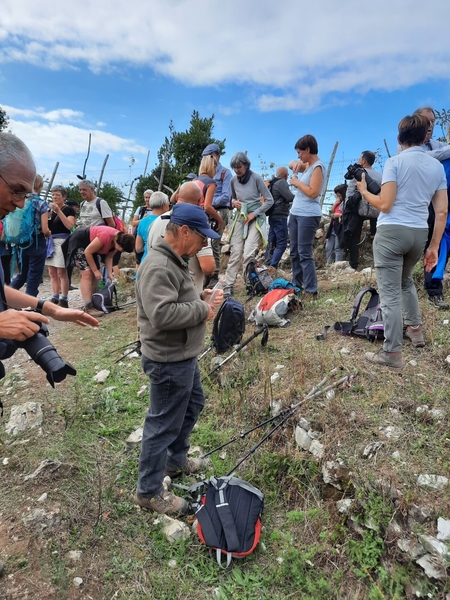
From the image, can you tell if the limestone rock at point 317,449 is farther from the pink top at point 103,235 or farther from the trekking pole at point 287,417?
the pink top at point 103,235

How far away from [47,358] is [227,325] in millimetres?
2421

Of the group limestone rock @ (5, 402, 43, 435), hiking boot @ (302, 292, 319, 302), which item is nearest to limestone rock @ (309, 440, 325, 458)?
limestone rock @ (5, 402, 43, 435)

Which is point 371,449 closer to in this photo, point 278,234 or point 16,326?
point 16,326

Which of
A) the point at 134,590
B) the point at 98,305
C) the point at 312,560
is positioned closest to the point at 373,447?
the point at 312,560

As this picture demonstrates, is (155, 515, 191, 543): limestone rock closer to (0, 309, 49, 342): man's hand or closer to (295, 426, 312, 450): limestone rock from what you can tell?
(295, 426, 312, 450): limestone rock

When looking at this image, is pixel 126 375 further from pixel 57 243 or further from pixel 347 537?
pixel 57 243

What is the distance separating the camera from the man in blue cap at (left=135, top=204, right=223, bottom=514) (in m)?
1.95

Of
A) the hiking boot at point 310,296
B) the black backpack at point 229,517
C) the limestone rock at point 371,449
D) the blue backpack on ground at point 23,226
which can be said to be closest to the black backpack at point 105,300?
the blue backpack on ground at point 23,226

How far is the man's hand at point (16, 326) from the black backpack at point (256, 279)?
14.3 ft

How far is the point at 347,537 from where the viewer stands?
6.73ft

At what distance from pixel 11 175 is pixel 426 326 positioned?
3.82 meters

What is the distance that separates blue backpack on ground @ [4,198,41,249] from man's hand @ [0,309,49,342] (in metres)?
4.22

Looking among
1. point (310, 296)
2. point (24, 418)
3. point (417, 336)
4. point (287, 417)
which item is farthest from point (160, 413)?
point (310, 296)

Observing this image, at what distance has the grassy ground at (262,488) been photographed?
1.93m
